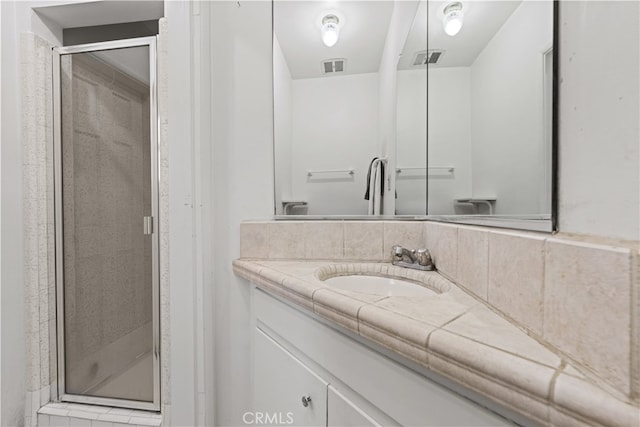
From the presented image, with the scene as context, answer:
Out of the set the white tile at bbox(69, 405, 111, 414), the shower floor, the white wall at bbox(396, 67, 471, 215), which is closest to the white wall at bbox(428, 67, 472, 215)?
the white wall at bbox(396, 67, 471, 215)

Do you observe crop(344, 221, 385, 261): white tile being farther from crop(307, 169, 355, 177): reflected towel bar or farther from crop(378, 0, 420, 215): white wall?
crop(307, 169, 355, 177): reflected towel bar

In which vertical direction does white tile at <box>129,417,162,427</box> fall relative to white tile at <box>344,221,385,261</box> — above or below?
below

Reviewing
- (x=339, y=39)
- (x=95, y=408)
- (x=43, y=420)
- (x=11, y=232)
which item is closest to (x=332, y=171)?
(x=339, y=39)

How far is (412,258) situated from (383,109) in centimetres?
59

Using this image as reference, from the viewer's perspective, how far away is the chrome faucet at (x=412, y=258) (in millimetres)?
839

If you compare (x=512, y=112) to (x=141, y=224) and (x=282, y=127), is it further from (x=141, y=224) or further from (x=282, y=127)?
(x=141, y=224)

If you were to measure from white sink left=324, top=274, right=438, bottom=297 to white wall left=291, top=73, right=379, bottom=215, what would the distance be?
0.29m

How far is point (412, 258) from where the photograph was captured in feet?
2.90

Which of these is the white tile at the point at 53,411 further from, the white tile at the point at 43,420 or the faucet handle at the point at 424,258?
the faucet handle at the point at 424,258

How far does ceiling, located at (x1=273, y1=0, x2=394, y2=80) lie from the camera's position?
3.48 ft

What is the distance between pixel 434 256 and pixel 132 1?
151cm

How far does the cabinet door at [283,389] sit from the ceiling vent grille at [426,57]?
3.56 feet

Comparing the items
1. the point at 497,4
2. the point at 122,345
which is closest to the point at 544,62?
the point at 497,4

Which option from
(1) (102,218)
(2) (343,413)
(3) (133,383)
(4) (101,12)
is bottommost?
(3) (133,383)
